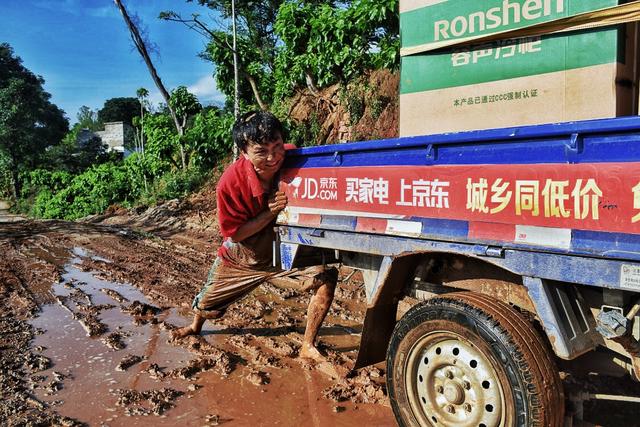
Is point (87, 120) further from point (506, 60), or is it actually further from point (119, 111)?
point (506, 60)

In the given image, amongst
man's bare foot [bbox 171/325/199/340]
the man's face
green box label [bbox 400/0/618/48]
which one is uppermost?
green box label [bbox 400/0/618/48]

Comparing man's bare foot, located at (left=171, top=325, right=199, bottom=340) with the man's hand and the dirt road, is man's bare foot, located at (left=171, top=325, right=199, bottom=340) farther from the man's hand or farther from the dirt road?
the man's hand

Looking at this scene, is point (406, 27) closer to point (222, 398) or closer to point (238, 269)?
point (238, 269)

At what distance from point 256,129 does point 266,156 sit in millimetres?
194

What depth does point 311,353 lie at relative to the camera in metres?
3.73

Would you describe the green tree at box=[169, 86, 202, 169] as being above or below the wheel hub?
above

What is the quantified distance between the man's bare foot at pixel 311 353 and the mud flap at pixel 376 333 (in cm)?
74

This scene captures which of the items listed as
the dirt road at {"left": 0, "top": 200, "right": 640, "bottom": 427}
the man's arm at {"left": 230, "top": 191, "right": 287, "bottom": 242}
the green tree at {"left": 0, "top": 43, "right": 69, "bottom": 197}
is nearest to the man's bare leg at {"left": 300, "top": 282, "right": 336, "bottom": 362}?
the dirt road at {"left": 0, "top": 200, "right": 640, "bottom": 427}

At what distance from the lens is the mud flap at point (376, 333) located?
2855mm

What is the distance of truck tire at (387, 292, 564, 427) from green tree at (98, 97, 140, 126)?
67602 millimetres

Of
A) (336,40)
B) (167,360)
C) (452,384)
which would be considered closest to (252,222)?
(167,360)

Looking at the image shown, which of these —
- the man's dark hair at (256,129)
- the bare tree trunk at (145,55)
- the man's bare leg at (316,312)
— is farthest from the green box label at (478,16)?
the bare tree trunk at (145,55)

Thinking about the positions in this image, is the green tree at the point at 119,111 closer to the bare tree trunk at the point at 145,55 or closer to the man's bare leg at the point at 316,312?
the bare tree trunk at the point at 145,55

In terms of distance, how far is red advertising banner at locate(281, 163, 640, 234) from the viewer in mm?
1766
